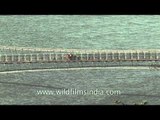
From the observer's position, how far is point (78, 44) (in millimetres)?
4445

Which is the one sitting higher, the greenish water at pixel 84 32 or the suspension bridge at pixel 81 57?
the greenish water at pixel 84 32

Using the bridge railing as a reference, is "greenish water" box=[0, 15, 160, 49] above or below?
above

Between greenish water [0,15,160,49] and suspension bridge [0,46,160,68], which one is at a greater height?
greenish water [0,15,160,49]

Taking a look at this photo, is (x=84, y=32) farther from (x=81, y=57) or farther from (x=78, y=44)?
(x=81, y=57)

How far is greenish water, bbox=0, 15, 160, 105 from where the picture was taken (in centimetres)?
441

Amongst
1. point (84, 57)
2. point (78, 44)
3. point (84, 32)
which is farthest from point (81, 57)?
point (84, 32)

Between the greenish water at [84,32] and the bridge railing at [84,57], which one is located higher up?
the greenish water at [84,32]

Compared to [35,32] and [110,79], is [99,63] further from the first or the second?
[35,32]

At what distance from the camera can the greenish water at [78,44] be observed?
14.5 feet

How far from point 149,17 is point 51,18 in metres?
1.03
